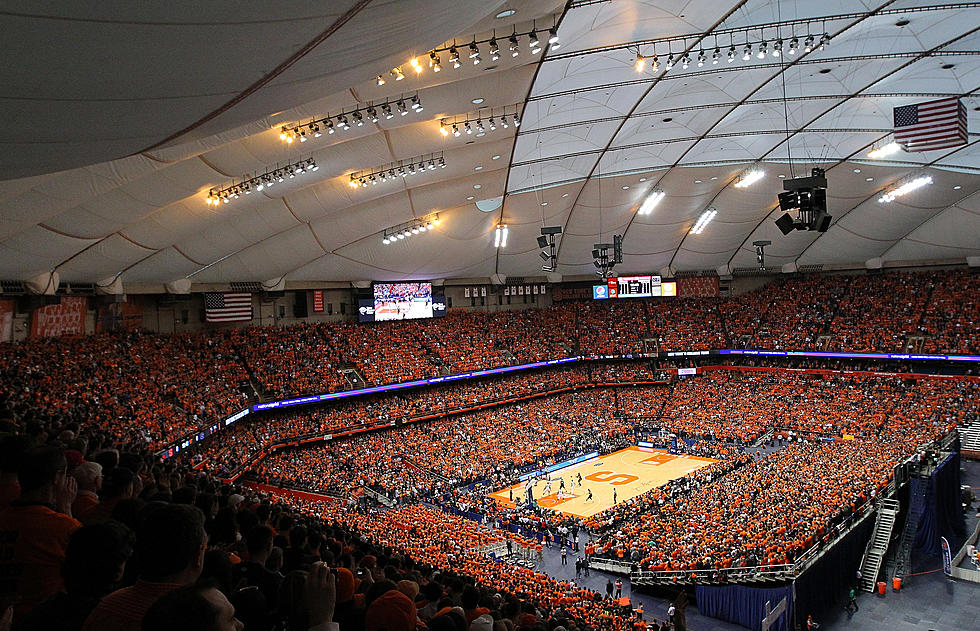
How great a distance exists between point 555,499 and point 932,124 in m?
24.9

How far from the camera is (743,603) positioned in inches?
772

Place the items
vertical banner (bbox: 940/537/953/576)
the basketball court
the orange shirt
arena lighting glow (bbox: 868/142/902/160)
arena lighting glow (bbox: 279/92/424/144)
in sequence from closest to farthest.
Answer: the orange shirt → arena lighting glow (bbox: 279/92/424/144) → vertical banner (bbox: 940/537/953/576) → the basketball court → arena lighting glow (bbox: 868/142/902/160)

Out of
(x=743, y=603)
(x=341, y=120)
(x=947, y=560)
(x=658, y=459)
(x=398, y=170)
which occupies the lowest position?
(x=947, y=560)

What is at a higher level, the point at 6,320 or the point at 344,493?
the point at 6,320

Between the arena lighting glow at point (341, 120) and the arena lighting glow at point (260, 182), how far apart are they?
2659 mm

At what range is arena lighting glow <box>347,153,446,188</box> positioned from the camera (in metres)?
29.5

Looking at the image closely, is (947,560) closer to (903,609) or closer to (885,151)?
(903,609)

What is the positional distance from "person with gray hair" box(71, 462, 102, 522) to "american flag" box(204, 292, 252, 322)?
123 feet

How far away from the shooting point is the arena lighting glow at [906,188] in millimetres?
42281

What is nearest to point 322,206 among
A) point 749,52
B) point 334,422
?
point 334,422

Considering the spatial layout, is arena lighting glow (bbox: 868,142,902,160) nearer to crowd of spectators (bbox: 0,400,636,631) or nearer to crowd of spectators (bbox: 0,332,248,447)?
crowd of spectators (bbox: 0,400,636,631)

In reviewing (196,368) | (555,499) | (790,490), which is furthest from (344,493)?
(790,490)

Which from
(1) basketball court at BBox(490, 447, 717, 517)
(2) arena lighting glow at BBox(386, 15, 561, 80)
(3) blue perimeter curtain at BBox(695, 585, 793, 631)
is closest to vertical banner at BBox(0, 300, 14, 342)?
(2) arena lighting glow at BBox(386, 15, 561, 80)

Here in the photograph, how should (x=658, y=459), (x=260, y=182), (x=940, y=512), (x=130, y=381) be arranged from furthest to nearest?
1. (x=658, y=459)
2. (x=130, y=381)
3. (x=940, y=512)
4. (x=260, y=182)
